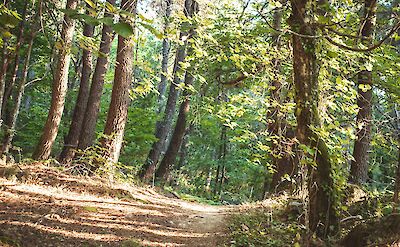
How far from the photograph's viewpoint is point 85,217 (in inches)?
258

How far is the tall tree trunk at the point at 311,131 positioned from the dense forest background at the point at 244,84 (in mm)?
16

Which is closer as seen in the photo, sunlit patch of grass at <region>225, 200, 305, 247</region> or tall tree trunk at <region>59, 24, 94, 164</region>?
sunlit patch of grass at <region>225, 200, 305, 247</region>

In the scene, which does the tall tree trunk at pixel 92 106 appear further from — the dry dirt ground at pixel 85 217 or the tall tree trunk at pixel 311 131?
the tall tree trunk at pixel 311 131

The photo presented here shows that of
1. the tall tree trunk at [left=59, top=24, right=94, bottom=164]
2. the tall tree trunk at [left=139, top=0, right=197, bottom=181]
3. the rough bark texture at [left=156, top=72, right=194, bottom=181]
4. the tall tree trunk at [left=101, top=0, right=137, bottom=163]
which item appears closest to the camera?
the tall tree trunk at [left=101, top=0, right=137, bottom=163]

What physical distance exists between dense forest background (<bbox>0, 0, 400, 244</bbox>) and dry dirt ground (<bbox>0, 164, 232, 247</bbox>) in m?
0.98

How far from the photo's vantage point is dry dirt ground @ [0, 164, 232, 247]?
5309 mm

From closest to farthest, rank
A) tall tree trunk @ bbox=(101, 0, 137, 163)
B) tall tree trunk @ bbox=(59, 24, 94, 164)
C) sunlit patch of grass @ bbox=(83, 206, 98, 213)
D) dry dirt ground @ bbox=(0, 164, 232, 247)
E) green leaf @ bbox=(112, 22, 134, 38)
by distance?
green leaf @ bbox=(112, 22, 134, 38) → dry dirt ground @ bbox=(0, 164, 232, 247) → sunlit patch of grass @ bbox=(83, 206, 98, 213) → tall tree trunk @ bbox=(101, 0, 137, 163) → tall tree trunk @ bbox=(59, 24, 94, 164)

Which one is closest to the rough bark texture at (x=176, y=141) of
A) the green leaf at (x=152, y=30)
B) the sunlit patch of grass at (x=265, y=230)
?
the sunlit patch of grass at (x=265, y=230)

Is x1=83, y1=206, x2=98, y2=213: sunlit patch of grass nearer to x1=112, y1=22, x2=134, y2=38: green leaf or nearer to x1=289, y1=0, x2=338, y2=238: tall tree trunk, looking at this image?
x1=289, y1=0, x2=338, y2=238: tall tree trunk

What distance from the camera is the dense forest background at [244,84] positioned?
538 centimetres

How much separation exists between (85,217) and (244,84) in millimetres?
7063

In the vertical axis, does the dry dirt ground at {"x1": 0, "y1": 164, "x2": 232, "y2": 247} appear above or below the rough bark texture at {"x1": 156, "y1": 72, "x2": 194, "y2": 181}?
below

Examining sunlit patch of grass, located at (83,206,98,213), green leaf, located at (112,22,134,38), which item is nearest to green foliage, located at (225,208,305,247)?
sunlit patch of grass, located at (83,206,98,213)

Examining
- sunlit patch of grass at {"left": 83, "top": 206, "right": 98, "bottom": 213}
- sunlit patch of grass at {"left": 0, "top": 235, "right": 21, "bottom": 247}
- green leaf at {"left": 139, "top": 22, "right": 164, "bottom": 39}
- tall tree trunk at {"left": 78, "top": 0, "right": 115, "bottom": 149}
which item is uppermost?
tall tree trunk at {"left": 78, "top": 0, "right": 115, "bottom": 149}
